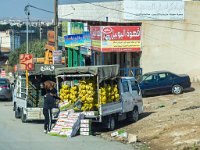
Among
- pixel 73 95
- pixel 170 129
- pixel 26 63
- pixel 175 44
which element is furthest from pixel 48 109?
pixel 175 44

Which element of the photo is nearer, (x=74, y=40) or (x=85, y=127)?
(x=85, y=127)

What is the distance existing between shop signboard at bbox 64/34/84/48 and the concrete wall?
5328mm

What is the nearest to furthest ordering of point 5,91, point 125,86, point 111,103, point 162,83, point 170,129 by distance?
point 170,129
point 111,103
point 125,86
point 162,83
point 5,91

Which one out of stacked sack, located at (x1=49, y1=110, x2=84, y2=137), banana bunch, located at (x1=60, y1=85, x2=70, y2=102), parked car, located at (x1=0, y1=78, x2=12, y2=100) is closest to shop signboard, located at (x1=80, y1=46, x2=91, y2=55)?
parked car, located at (x1=0, y1=78, x2=12, y2=100)

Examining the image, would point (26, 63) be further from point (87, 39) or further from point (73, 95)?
point (87, 39)

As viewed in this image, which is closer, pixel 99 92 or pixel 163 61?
pixel 99 92

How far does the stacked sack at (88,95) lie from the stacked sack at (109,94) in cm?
40

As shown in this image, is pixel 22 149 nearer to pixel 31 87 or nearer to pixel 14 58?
pixel 31 87

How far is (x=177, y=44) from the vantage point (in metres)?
39.4

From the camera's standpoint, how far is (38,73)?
24328 mm

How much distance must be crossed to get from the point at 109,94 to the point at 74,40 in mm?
23271

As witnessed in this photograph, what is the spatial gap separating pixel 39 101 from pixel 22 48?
72.8 metres

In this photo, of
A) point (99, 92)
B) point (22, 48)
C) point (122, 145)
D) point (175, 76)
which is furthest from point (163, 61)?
point (22, 48)

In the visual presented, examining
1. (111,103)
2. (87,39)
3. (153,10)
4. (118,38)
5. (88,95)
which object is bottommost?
(111,103)
